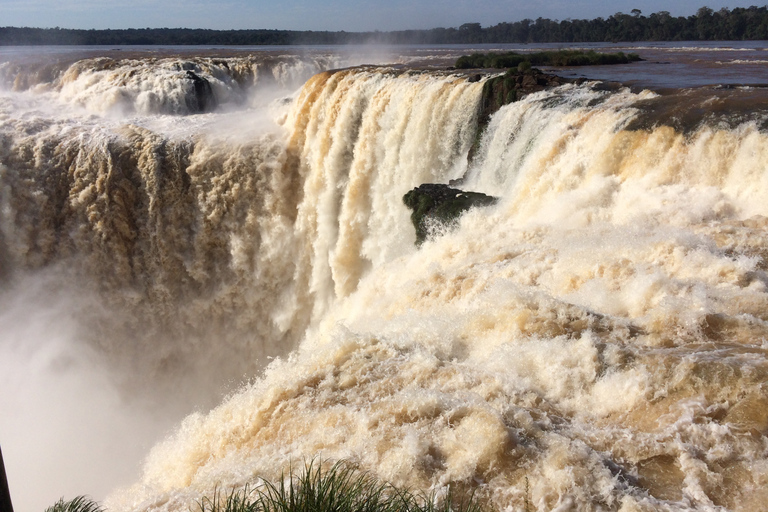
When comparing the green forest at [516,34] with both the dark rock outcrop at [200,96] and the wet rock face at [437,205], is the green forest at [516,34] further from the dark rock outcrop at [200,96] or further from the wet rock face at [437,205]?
the wet rock face at [437,205]

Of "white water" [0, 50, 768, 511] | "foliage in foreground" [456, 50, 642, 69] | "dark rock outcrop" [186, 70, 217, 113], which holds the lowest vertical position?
"white water" [0, 50, 768, 511]

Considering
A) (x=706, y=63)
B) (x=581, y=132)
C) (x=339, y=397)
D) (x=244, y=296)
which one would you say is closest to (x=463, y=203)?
(x=581, y=132)

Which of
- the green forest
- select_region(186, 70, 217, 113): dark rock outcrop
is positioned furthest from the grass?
the green forest

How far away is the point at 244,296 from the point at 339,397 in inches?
297

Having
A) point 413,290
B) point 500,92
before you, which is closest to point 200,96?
point 500,92

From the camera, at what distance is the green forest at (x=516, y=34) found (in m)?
32.9

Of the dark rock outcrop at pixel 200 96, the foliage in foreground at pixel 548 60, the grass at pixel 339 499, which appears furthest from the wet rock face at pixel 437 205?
the dark rock outcrop at pixel 200 96

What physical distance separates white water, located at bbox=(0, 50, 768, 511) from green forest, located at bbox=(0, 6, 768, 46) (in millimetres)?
27932

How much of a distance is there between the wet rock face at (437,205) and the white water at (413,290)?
27 centimetres

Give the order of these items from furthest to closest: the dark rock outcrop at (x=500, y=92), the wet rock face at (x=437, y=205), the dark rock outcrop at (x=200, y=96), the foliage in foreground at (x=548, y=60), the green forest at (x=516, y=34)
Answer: the green forest at (x=516, y=34), the dark rock outcrop at (x=200, y=96), the foliage in foreground at (x=548, y=60), the dark rock outcrop at (x=500, y=92), the wet rock face at (x=437, y=205)

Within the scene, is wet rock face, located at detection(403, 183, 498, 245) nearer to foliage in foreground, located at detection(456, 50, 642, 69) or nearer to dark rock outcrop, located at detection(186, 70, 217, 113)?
foliage in foreground, located at detection(456, 50, 642, 69)

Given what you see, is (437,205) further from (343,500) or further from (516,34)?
(516,34)

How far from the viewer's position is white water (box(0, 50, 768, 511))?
3.72m

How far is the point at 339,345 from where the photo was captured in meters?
Result: 5.04
